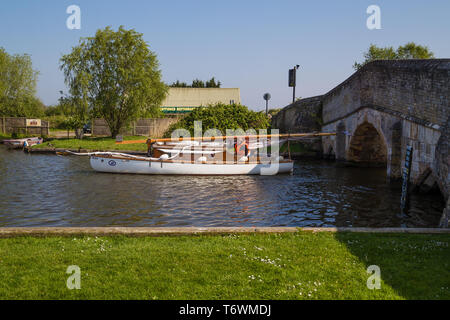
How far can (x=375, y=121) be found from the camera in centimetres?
2267

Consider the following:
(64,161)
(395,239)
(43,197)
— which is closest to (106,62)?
(64,161)

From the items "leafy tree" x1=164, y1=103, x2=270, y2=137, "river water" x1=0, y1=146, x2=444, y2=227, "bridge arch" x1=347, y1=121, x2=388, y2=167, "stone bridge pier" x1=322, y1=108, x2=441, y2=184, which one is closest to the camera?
"river water" x1=0, y1=146, x2=444, y2=227

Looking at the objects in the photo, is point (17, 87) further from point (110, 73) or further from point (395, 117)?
point (395, 117)

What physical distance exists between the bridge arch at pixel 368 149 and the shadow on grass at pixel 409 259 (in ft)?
64.3

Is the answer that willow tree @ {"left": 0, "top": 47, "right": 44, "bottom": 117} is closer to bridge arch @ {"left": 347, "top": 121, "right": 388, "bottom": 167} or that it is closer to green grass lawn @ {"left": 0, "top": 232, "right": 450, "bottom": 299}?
bridge arch @ {"left": 347, "top": 121, "right": 388, "bottom": 167}

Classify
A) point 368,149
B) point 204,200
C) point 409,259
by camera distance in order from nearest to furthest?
point 409,259
point 204,200
point 368,149

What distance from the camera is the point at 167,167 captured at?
78.5 ft

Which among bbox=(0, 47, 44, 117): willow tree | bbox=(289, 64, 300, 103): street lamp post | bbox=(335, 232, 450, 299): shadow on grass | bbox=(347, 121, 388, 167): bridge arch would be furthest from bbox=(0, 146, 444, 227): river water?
bbox=(0, 47, 44, 117): willow tree

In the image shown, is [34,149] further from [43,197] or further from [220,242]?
[220,242]

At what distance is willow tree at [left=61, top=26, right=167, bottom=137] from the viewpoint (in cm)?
3991

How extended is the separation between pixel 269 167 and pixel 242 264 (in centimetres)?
1825

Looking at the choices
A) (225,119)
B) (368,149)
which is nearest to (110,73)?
(225,119)

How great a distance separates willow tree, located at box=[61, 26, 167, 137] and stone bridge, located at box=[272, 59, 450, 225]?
62.9 ft

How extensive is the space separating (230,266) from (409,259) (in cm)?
331
